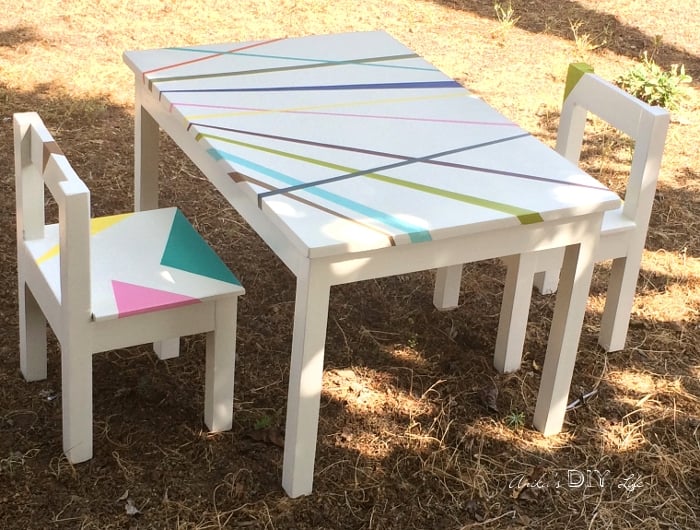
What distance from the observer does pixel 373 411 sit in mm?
3299

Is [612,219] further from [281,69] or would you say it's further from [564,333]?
[281,69]

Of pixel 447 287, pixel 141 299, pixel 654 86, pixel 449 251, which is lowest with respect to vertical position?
pixel 447 287

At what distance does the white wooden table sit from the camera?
255cm

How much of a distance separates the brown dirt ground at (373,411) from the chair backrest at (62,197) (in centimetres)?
57

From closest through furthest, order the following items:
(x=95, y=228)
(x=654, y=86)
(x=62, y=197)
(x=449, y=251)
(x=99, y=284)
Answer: (x=62, y=197), (x=449, y=251), (x=99, y=284), (x=95, y=228), (x=654, y=86)

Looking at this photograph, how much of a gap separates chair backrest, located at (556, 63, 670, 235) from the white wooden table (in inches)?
18.4

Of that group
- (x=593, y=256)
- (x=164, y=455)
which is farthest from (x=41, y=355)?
(x=593, y=256)

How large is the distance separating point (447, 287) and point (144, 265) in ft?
4.24

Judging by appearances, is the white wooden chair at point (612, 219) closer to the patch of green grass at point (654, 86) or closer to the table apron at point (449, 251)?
the table apron at point (449, 251)

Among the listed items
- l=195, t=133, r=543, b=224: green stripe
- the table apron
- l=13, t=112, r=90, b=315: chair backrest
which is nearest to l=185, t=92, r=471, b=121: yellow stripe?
l=195, t=133, r=543, b=224: green stripe

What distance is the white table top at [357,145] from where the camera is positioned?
2.56 metres

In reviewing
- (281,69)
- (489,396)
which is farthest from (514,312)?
(281,69)

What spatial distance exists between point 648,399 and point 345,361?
3.28 feet

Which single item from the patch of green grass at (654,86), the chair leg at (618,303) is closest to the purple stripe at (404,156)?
the chair leg at (618,303)
